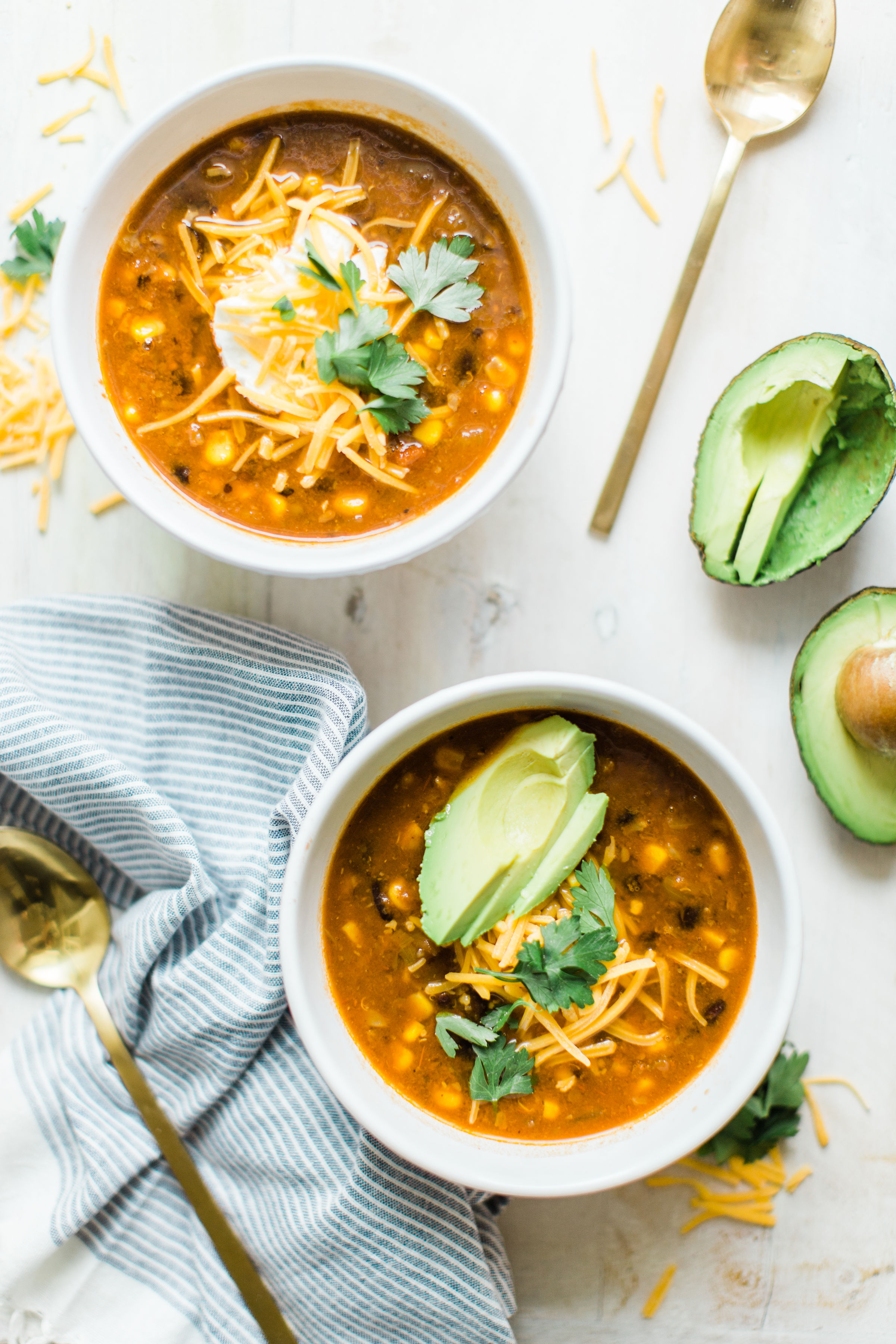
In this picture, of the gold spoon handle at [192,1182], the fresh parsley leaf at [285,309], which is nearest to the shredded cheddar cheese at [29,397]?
the fresh parsley leaf at [285,309]

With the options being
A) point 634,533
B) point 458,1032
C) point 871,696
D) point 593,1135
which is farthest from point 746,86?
point 593,1135

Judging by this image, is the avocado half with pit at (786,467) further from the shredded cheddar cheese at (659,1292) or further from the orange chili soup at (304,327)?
the shredded cheddar cheese at (659,1292)

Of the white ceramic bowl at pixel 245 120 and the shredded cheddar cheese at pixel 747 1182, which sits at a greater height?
the white ceramic bowl at pixel 245 120

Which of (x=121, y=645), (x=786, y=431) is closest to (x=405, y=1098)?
(x=121, y=645)

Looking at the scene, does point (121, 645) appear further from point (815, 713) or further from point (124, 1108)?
point (815, 713)

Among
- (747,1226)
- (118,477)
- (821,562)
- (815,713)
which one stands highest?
(821,562)

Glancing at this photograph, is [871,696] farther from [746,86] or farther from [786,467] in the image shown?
[746,86]
